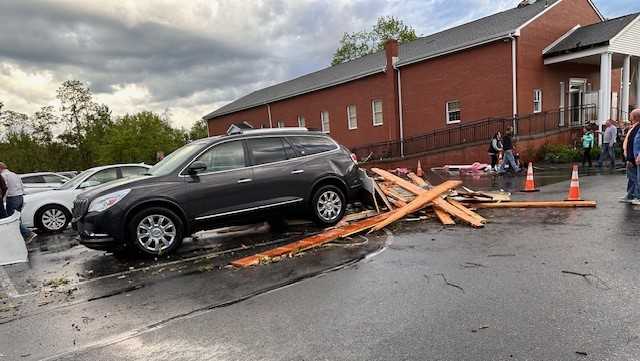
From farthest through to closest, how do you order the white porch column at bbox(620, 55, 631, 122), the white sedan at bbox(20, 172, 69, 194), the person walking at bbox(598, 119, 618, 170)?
the white porch column at bbox(620, 55, 631, 122), the person walking at bbox(598, 119, 618, 170), the white sedan at bbox(20, 172, 69, 194)

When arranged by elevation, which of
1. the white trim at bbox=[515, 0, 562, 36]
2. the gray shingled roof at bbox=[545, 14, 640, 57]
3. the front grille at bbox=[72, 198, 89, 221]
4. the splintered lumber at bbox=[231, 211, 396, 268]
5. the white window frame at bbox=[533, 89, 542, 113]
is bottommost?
the splintered lumber at bbox=[231, 211, 396, 268]

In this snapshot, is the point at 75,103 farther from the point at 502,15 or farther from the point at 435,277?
the point at 435,277

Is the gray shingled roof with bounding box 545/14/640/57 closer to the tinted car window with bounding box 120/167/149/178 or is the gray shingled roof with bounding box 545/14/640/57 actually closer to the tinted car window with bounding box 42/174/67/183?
the tinted car window with bounding box 120/167/149/178

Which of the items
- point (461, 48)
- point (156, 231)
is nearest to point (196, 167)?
point (156, 231)

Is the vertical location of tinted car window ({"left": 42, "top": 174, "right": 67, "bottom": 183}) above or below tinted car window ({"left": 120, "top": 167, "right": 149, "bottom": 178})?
below

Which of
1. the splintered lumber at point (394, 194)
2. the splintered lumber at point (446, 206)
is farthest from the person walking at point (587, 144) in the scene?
the splintered lumber at point (394, 194)

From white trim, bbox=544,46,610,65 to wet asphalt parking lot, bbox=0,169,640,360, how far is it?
14.9m

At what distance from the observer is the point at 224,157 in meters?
7.55

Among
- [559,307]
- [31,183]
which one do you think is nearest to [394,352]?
[559,307]

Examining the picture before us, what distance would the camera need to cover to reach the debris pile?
23.3ft

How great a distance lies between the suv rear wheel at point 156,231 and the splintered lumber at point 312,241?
49.4 inches

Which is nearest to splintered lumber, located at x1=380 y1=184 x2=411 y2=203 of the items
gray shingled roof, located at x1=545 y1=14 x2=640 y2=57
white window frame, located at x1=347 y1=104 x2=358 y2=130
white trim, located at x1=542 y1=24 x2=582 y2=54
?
gray shingled roof, located at x1=545 y1=14 x2=640 y2=57

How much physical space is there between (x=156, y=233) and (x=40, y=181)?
Result: 35.9ft

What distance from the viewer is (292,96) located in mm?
33531
